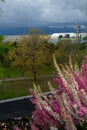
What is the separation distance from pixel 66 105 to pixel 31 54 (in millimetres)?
35930

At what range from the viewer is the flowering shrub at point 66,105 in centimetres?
310

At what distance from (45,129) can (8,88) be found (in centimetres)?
3042

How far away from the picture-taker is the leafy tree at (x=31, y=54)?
38562 millimetres

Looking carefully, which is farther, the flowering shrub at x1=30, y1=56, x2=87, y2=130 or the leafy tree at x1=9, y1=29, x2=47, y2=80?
the leafy tree at x1=9, y1=29, x2=47, y2=80

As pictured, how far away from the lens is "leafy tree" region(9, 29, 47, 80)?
3856 centimetres

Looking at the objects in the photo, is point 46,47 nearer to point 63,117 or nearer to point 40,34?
point 40,34

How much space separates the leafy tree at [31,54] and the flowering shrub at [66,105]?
34655 mm

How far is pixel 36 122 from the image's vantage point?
11.4 feet

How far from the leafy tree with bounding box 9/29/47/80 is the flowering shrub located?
34655 millimetres

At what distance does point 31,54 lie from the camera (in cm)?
3903

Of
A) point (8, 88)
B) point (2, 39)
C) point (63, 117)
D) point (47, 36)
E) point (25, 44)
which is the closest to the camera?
point (63, 117)

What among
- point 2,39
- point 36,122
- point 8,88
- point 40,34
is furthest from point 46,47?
point 36,122

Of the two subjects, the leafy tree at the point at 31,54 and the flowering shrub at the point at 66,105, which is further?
the leafy tree at the point at 31,54

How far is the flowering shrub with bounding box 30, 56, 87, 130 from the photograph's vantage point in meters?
3.10
